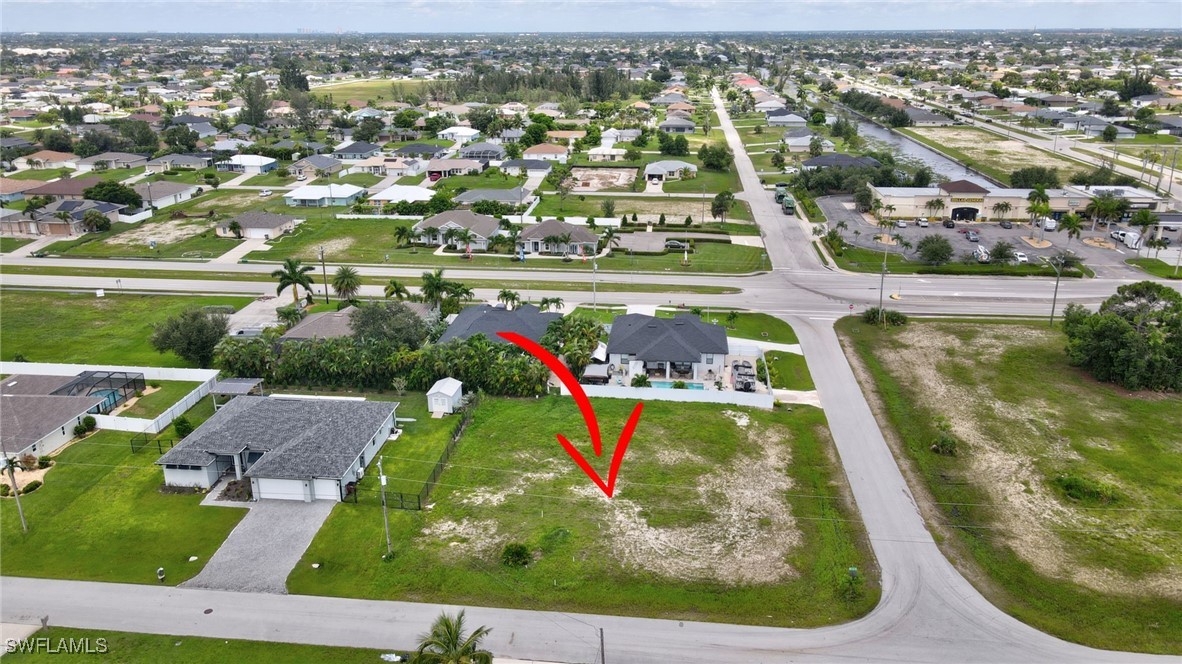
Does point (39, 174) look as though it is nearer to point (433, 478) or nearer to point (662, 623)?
point (433, 478)

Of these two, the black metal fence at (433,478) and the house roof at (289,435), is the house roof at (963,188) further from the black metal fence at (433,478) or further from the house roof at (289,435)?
the house roof at (289,435)

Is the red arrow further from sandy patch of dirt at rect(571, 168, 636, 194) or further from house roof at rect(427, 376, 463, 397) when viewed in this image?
sandy patch of dirt at rect(571, 168, 636, 194)

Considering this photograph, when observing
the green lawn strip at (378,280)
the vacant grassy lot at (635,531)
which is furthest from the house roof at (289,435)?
the green lawn strip at (378,280)

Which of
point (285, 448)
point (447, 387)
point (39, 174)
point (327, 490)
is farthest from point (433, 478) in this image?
point (39, 174)

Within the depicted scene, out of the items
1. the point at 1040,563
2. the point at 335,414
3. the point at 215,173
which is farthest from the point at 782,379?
the point at 215,173

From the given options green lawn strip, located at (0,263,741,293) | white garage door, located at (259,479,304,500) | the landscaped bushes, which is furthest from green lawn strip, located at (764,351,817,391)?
white garage door, located at (259,479,304,500)
